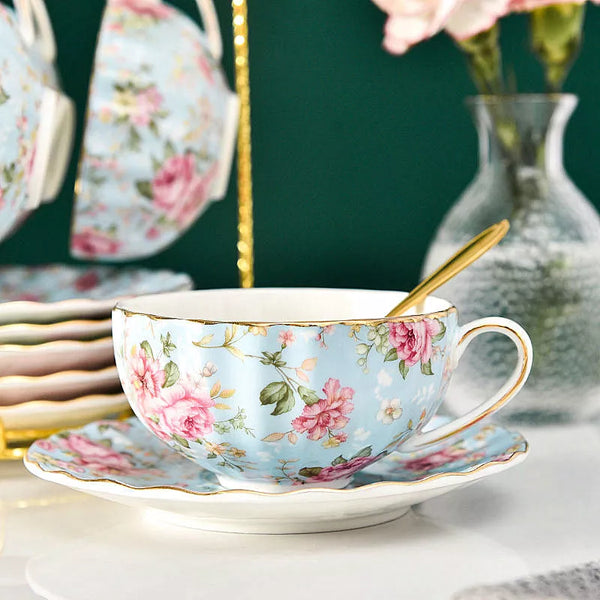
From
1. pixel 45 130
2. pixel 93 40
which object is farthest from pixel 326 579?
pixel 93 40

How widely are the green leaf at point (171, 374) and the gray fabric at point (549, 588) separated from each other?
18 centimetres

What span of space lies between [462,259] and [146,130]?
291 millimetres

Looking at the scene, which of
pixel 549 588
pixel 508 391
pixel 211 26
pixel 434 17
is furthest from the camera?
pixel 211 26

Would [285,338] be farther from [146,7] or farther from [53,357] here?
[146,7]

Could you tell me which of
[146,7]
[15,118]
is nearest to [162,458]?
[15,118]

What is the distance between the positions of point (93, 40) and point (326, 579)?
2.14 ft

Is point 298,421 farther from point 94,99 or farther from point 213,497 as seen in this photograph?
point 94,99

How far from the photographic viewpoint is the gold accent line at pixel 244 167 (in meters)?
0.96

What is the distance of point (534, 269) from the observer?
2.59 ft

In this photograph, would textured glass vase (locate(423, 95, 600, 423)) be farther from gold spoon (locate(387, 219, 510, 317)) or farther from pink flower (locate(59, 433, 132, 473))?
pink flower (locate(59, 433, 132, 473))

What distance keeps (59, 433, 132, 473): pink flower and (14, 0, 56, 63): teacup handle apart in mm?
320

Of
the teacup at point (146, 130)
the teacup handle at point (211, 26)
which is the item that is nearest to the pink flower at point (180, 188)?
the teacup at point (146, 130)

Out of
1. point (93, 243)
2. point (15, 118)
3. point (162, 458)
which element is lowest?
point (162, 458)

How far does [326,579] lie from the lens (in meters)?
0.47
